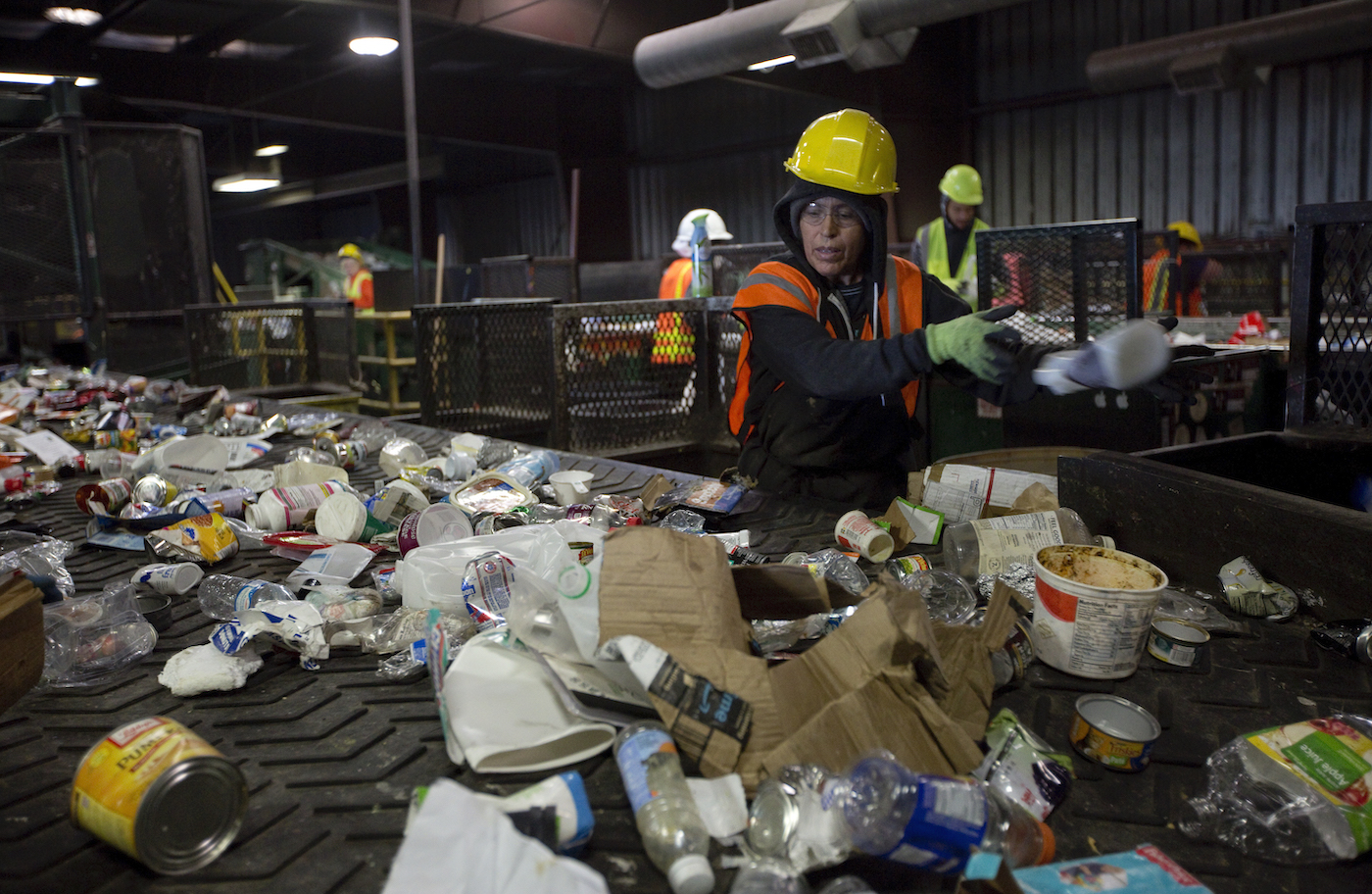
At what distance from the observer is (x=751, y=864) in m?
1.18

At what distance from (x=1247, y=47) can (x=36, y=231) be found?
11675 mm

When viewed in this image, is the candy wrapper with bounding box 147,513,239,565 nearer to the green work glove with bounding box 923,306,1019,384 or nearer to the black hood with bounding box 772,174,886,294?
the black hood with bounding box 772,174,886,294

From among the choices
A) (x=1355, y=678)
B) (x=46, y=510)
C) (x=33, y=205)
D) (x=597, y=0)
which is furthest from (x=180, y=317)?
(x=1355, y=678)

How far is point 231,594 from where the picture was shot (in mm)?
2207

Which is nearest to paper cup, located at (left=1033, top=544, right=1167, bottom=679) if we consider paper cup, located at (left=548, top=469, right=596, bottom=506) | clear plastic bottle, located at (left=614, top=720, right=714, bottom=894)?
clear plastic bottle, located at (left=614, top=720, right=714, bottom=894)

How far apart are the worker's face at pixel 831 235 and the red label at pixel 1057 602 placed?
144cm

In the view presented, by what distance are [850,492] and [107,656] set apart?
82.9 inches

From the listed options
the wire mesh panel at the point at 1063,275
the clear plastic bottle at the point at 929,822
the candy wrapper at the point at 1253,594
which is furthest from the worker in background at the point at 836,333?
the clear plastic bottle at the point at 929,822

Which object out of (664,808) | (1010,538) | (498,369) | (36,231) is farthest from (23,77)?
(664,808)

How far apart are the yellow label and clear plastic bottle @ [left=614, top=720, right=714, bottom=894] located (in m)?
0.59

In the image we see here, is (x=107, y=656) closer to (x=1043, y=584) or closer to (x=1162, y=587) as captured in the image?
(x=1043, y=584)

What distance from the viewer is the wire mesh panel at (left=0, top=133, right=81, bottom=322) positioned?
27.1 ft

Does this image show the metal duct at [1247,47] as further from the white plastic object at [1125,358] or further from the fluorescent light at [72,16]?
the fluorescent light at [72,16]

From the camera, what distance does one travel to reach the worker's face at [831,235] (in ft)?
9.48
